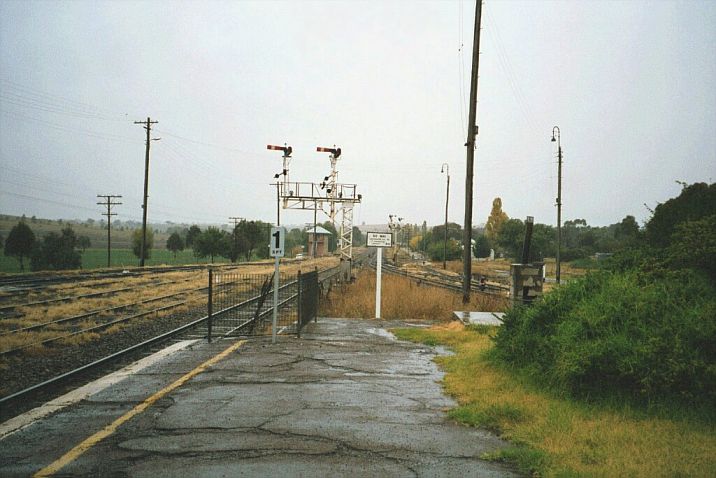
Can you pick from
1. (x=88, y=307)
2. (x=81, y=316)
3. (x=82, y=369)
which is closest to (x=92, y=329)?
(x=81, y=316)

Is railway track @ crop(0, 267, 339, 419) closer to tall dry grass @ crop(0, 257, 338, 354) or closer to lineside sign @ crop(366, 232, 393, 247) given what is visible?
tall dry grass @ crop(0, 257, 338, 354)

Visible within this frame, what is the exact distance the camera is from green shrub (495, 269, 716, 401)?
5.20 meters

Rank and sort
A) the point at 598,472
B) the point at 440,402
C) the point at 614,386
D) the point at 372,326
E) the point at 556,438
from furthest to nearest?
1. the point at 372,326
2. the point at 440,402
3. the point at 614,386
4. the point at 556,438
5. the point at 598,472

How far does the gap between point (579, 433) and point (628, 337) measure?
1.37m

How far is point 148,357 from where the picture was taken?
960 centimetres

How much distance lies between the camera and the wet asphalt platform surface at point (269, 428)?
172 inches

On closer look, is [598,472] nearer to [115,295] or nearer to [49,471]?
[49,471]

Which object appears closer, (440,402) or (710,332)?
(710,332)

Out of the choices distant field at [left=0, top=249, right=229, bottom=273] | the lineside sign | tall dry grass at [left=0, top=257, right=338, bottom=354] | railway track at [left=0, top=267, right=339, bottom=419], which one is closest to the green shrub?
railway track at [left=0, top=267, right=339, bottom=419]

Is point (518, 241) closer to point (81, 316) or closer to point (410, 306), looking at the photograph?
point (410, 306)

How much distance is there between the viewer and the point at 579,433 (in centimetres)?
499

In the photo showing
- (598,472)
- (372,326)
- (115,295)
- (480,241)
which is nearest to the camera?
(598,472)

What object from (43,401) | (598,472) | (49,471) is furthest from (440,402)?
(43,401)

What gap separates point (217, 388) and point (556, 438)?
173 inches
